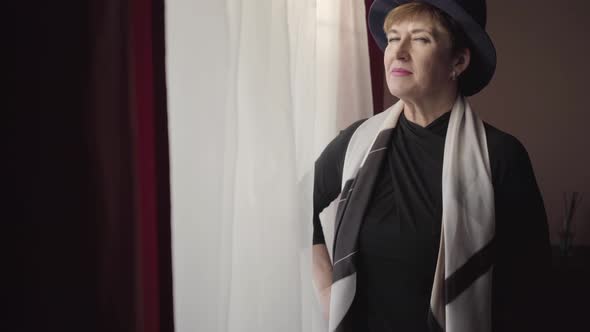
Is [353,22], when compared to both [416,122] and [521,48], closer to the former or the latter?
[416,122]

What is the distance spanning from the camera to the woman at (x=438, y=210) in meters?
0.86

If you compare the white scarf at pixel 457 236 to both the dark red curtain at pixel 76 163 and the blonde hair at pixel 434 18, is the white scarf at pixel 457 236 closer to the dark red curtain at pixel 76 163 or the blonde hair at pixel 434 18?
the blonde hair at pixel 434 18

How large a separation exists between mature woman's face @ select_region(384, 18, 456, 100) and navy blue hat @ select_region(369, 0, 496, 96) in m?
0.04

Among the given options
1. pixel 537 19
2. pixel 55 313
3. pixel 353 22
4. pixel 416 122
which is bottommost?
pixel 55 313

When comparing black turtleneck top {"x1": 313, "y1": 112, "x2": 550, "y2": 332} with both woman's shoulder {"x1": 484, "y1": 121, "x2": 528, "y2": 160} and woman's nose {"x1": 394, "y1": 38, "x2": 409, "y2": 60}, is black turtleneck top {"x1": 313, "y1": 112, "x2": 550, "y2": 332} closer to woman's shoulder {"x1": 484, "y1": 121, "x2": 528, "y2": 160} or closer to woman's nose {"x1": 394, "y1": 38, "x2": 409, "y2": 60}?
woman's shoulder {"x1": 484, "y1": 121, "x2": 528, "y2": 160}

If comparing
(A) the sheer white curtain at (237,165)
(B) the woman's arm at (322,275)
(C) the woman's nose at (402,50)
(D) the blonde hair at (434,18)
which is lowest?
(B) the woman's arm at (322,275)

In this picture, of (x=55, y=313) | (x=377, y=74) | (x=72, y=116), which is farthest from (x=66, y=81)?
(x=377, y=74)

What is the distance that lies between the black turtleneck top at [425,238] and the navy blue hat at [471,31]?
0.12 meters

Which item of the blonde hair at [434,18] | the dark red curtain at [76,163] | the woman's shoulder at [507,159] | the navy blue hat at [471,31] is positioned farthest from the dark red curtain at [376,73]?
the dark red curtain at [76,163]

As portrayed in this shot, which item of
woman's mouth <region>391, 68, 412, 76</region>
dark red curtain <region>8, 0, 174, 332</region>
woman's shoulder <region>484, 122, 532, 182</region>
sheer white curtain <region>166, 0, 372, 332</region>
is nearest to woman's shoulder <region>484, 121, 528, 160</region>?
woman's shoulder <region>484, 122, 532, 182</region>

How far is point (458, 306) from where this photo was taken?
0.85 m

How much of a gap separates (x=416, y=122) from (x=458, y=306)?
16.2 inches

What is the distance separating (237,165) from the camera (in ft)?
2.82

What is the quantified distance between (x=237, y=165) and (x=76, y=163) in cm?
38
